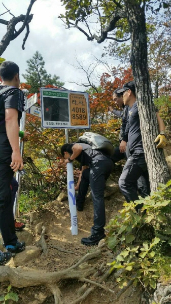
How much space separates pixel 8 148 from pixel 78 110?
1.90 metres

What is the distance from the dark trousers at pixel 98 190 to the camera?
3398 mm

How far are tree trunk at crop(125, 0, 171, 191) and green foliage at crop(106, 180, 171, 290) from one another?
0.54 metres

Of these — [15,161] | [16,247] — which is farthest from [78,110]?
[16,247]

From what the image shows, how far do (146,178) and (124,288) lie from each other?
5.30 feet

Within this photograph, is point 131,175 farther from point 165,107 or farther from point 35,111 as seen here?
point 165,107

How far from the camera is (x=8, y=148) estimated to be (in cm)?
278

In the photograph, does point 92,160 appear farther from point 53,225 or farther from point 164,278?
point 164,278

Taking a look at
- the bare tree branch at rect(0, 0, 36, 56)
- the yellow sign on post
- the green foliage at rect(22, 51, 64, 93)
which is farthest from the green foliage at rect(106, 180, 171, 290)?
the green foliage at rect(22, 51, 64, 93)

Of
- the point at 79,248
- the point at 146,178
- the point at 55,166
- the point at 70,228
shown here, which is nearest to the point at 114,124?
the point at 55,166

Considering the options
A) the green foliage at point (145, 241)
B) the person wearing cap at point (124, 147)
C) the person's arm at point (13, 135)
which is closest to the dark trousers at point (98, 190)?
the person wearing cap at point (124, 147)

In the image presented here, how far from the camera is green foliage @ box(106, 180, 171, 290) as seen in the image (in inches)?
94.0

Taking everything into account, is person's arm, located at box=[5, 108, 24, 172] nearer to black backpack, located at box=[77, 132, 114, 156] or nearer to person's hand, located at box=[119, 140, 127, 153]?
black backpack, located at box=[77, 132, 114, 156]

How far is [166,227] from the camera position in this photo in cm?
258

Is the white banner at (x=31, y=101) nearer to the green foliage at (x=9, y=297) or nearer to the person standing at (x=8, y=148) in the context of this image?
the person standing at (x=8, y=148)
